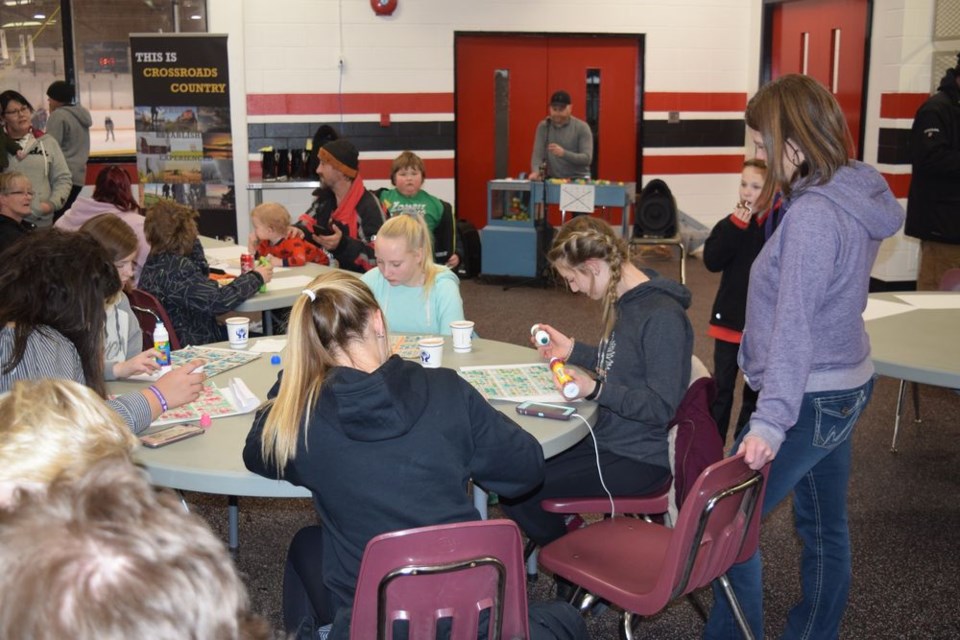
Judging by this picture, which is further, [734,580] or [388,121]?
[388,121]

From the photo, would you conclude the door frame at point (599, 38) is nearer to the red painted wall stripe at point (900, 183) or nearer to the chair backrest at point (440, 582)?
the red painted wall stripe at point (900, 183)

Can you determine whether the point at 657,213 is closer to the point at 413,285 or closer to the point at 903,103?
the point at 903,103

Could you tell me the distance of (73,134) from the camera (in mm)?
7844

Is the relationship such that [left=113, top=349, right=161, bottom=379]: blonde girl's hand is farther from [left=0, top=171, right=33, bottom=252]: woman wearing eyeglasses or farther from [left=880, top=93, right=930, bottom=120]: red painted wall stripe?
[left=880, top=93, right=930, bottom=120]: red painted wall stripe

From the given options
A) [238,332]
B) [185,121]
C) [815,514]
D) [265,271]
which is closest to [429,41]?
[185,121]

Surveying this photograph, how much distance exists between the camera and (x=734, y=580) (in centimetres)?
255

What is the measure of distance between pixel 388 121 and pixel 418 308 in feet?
19.5

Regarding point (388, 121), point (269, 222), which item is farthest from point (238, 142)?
point (269, 222)

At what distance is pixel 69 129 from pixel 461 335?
18.6 ft

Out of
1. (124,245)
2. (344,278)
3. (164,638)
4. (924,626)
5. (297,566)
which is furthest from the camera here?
(124,245)

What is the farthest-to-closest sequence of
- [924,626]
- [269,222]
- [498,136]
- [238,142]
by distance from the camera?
[498,136] < [238,142] < [269,222] < [924,626]

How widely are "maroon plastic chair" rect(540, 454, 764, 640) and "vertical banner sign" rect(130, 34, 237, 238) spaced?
248 inches

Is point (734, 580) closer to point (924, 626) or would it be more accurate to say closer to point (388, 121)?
point (924, 626)

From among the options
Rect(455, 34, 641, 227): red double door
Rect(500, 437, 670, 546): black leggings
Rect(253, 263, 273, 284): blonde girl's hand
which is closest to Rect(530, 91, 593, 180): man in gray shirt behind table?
Rect(455, 34, 641, 227): red double door
